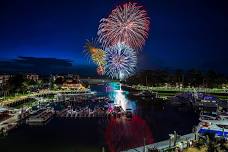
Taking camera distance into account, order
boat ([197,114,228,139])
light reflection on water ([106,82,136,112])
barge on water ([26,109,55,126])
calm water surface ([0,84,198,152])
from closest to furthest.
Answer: boat ([197,114,228,139]) < calm water surface ([0,84,198,152]) < barge on water ([26,109,55,126]) < light reflection on water ([106,82,136,112])

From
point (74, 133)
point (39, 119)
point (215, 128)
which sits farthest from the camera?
point (39, 119)

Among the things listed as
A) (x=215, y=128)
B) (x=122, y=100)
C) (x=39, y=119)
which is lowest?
(x=39, y=119)

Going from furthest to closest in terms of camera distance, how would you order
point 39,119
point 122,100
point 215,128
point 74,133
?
point 122,100 < point 39,119 < point 74,133 < point 215,128

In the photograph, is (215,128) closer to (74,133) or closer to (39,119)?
(74,133)

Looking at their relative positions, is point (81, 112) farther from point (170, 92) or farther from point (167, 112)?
point (170, 92)

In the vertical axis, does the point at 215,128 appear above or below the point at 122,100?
below

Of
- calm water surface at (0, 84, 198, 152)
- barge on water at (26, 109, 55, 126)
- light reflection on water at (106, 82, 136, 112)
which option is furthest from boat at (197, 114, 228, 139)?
light reflection on water at (106, 82, 136, 112)

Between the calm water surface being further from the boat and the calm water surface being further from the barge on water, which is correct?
the boat

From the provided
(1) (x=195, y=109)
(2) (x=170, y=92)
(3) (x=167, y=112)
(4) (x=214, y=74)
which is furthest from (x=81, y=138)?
(4) (x=214, y=74)

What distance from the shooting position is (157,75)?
10594 centimetres

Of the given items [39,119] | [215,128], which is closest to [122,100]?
[39,119]

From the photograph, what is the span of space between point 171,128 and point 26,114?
1972cm

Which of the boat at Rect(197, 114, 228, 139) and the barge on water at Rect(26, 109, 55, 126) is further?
the barge on water at Rect(26, 109, 55, 126)

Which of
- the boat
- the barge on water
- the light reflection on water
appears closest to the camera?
the boat
